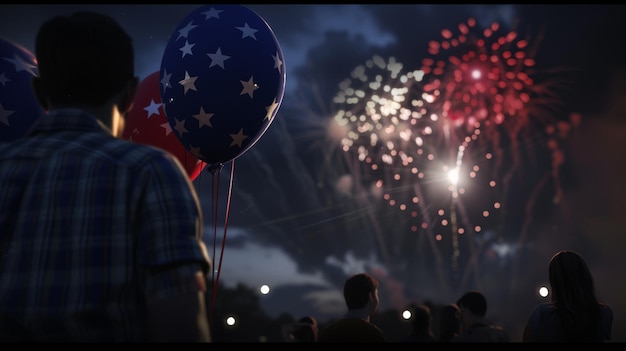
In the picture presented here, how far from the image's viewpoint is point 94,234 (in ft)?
5.37

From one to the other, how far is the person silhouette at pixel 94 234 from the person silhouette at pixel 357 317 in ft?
8.21

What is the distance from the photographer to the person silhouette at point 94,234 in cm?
159

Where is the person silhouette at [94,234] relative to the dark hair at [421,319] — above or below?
below

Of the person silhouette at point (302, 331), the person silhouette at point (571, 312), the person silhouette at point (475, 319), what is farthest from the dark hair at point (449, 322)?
the person silhouette at point (571, 312)

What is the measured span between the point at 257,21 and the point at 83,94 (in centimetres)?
421

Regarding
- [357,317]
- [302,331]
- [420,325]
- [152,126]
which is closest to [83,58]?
[357,317]

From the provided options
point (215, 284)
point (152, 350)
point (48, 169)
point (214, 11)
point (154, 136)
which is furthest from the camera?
point (154, 136)

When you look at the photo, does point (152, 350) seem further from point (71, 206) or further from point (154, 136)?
point (154, 136)

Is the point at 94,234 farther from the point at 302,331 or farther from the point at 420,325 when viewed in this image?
the point at 302,331

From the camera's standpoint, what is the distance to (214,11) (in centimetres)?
579

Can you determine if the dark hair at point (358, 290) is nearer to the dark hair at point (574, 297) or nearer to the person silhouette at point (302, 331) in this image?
the dark hair at point (574, 297)

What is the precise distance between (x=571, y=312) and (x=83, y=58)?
3816mm

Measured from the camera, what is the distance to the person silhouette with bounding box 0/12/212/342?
1.59 m

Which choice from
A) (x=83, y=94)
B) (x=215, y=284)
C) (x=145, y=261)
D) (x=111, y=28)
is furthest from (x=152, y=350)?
(x=215, y=284)
